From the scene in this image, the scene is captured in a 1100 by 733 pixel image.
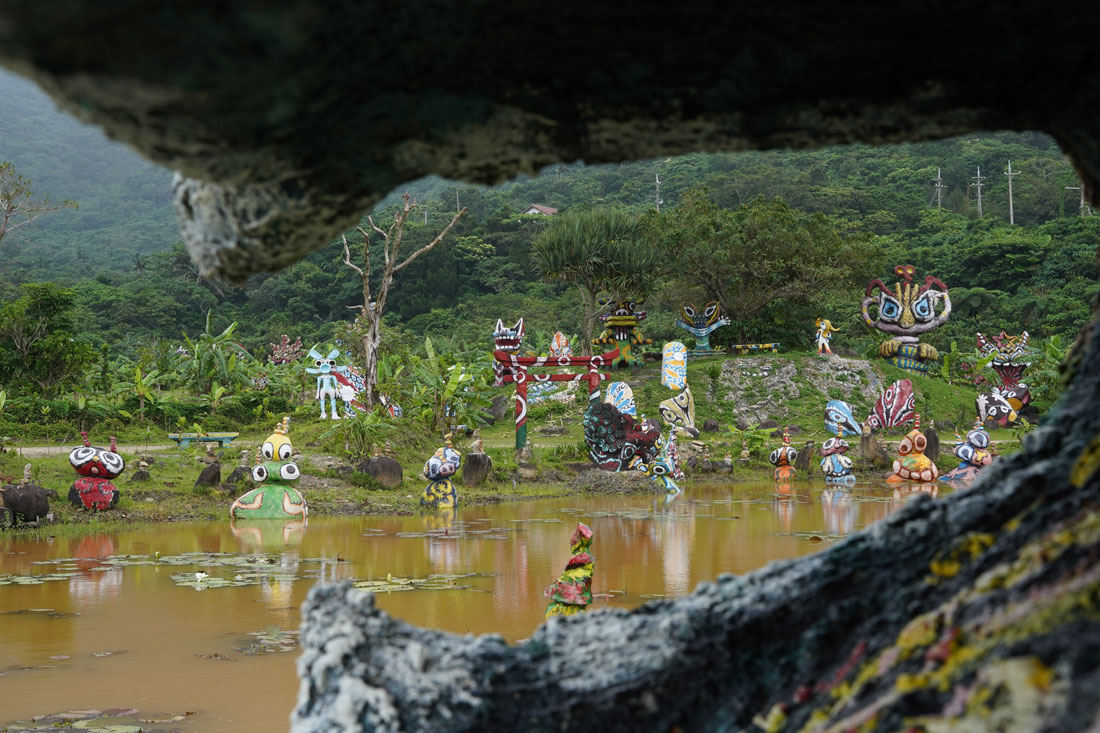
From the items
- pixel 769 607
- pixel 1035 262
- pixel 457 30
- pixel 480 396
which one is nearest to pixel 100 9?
pixel 457 30

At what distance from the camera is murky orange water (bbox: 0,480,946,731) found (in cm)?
542

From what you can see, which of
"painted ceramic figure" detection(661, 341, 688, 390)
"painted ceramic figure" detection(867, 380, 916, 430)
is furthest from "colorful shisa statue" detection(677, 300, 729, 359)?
"painted ceramic figure" detection(867, 380, 916, 430)

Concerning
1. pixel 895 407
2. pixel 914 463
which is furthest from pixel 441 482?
pixel 895 407

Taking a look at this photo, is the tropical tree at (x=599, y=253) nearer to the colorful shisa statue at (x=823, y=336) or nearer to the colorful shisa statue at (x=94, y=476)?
the colorful shisa statue at (x=823, y=336)

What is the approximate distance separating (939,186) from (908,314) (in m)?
28.0

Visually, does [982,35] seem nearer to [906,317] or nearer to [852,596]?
[852,596]

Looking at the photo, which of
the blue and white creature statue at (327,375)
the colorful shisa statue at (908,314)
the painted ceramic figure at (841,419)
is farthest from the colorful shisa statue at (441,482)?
the colorful shisa statue at (908,314)

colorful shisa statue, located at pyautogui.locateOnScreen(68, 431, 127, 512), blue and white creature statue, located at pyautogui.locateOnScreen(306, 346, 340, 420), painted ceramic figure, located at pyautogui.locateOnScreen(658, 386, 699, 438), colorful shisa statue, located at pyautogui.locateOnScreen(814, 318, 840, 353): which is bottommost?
colorful shisa statue, located at pyautogui.locateOnScreen(68, 431, 127, 512)

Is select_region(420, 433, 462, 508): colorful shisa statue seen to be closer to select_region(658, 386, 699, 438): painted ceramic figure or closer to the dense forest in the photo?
the dense forest

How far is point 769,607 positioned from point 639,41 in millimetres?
1182

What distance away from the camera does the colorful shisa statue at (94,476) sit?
11375 millimetres

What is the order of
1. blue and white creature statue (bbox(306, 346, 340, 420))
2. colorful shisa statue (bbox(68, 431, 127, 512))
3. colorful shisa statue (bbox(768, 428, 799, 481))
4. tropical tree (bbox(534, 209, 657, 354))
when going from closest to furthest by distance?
colorful shisa statue (bbox(68, 431, 127, 512))
colorful shisa statue (bbox(768, 428, 799, 481))
blue and white creature statue (bbox(306, 346, 340, 420))
tropical tree (bbox(534, 209, 657, 354))

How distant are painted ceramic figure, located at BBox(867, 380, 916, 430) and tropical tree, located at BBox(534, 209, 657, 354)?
7.73 metres

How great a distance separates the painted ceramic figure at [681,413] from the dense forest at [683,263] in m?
6.87
